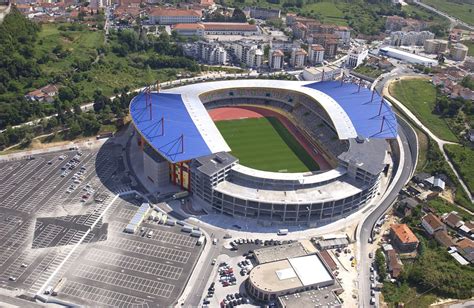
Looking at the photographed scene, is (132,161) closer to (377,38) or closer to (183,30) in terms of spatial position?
(183,30)

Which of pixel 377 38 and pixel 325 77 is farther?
pixel 377 38

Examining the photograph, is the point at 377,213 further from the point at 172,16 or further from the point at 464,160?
the point at 172,16

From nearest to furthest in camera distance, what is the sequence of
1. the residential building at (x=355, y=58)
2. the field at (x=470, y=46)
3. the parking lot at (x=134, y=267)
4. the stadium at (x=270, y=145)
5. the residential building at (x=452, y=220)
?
the parking lot at (x=134, y=267) < the residential building at (x=452, y=220) < the stadium at (x=270, y=145) < the residential building at (x=355, y=58) < the field at (x=470, y=46)

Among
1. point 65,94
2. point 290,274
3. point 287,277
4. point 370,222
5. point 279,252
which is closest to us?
point 287,277

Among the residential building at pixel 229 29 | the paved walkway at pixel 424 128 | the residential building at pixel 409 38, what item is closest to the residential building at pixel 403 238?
the paved walkway at pixel 424 128

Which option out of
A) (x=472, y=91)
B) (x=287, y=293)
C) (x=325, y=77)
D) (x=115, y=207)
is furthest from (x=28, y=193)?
(x=472, y=91)

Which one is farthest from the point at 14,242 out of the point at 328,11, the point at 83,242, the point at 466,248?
the point at 328,11

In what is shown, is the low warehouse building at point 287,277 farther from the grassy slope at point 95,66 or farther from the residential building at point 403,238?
the grassy slope at point 95,66
